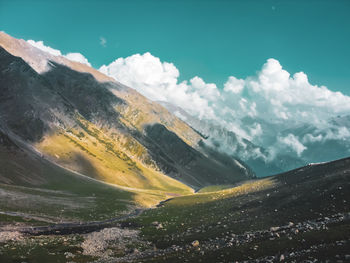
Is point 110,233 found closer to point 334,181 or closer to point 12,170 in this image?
point 334,181

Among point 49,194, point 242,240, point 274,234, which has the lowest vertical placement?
point 49,194

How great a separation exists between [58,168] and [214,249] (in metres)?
177

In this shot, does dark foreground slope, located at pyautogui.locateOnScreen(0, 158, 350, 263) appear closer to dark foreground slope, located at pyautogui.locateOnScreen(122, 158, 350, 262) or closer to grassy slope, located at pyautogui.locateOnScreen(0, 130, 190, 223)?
Result: dark foreground slope, located at pyautogui.locateOnScreen(122, 158, 350, 262)

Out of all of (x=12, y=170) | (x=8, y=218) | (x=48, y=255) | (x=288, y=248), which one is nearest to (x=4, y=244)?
(x=48, y=255)

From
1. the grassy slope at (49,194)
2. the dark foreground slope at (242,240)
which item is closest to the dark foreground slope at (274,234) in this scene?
the dark foreground slope at (242,240)

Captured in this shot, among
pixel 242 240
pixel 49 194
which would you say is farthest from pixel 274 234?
pixel 49 194

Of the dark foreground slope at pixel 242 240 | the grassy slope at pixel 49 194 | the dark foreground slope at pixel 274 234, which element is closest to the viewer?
the dark foreground slope at pixel 274 234

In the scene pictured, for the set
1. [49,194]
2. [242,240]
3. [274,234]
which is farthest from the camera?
[49,194]

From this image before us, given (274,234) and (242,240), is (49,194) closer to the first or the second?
(242,240)

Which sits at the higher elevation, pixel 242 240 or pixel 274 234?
pixel 274 234

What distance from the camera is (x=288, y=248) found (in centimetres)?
3425

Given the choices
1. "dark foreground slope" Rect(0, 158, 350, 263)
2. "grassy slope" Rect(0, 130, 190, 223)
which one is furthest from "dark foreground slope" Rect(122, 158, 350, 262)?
"grassy slope" Rect(0, 130, 190, 223)

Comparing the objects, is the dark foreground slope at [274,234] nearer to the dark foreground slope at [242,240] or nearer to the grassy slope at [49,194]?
the dark foreground slope at [242,240]

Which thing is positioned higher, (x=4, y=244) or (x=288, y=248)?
(x=288, y=248)
